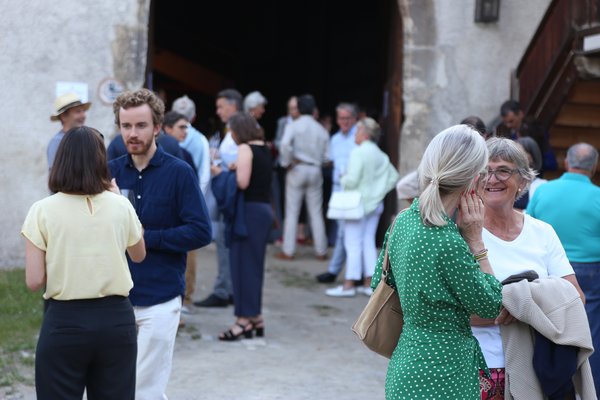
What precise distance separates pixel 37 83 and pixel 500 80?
15.7 ft

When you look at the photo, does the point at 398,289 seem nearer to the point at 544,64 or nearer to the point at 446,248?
the point at 446,248

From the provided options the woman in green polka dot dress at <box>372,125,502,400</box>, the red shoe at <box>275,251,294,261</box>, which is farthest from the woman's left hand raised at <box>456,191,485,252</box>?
the red shoe at <box>275,251,294,261</box>

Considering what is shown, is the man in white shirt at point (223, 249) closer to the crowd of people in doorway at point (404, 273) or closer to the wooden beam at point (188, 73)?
the crowd of people in doorway at point (404, 273)

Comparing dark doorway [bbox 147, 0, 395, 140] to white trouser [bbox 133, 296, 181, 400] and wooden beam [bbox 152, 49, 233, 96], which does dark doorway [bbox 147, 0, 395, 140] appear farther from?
white trouser [bbox 133, 296, 181, 400]

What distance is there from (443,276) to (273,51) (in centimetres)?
1371

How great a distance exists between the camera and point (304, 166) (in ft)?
37.2

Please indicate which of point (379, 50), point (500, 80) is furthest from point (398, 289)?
point (379, 50)

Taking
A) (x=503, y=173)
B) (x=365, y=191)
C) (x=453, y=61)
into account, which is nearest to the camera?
(x=503, y=173)

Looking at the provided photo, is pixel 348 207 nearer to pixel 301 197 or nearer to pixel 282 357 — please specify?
pixel 301 197

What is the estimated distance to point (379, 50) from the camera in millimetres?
15547

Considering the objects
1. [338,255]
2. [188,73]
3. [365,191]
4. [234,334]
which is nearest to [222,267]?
[234,334]

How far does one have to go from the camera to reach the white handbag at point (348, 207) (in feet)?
31.0

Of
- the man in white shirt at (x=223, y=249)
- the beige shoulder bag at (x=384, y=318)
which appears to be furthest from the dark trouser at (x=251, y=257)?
the beige shoulder bag at (x=384, y=318)

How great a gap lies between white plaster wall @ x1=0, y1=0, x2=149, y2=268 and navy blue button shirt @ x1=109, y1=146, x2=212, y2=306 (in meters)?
5.34
